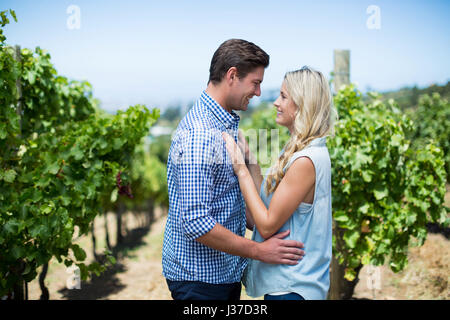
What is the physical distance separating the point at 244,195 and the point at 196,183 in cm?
23

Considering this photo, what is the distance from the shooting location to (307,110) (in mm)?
1810

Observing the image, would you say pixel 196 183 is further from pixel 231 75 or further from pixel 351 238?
pixel 351 238

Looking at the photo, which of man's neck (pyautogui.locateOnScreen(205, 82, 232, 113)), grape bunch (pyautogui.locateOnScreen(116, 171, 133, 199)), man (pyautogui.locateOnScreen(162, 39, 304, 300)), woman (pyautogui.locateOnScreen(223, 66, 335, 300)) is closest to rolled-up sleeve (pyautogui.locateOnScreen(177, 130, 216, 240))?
man (pyautogui.locateOnScreen(162, 39, 304, 300))

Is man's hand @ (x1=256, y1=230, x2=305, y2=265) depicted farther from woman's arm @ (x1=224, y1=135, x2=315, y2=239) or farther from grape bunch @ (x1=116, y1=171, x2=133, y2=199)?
grape bunch @ (x1=116, y1=171, x2=133, y2=199)

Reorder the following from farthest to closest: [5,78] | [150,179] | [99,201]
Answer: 1. [150,179]
2. [99,201]
3. [5,78]

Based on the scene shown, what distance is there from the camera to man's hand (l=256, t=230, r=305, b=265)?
1.74 meters

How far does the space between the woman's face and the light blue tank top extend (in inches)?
7.2

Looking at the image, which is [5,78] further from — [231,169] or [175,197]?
[231,169]

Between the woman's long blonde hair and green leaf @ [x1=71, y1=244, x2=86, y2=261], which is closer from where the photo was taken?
the woman's long blonde hair

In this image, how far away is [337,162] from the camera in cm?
395

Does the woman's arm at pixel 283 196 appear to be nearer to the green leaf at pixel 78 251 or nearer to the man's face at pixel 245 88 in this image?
the man's face at pixel 245 88

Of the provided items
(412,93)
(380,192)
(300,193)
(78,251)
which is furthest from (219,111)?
(412,93)
